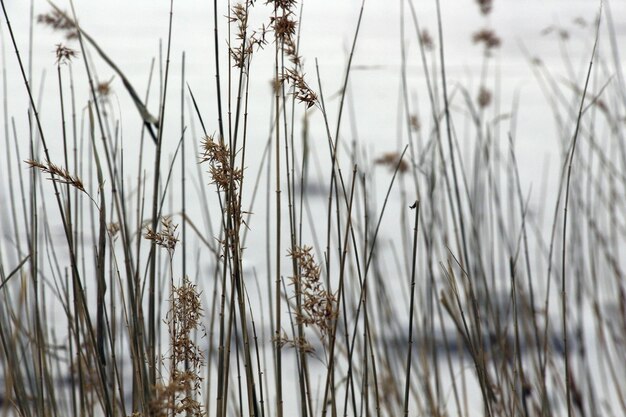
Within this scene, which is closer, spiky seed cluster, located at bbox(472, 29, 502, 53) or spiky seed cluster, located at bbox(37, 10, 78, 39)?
spiky seed cluster, located at bbox(37, 10, 78, 39)

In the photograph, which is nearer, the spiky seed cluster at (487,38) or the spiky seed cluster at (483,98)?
the spiky seed cluster at (487,38)

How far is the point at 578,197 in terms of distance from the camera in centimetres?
199

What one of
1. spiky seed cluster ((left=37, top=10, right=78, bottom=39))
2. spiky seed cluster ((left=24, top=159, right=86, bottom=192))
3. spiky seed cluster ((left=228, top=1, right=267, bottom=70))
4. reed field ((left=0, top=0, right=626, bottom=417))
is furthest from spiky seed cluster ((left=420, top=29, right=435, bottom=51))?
spiky seed cluster ((left=24, top=159, right=86, bottom=192))

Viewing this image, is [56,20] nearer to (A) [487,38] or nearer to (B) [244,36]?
(B) [244,36]

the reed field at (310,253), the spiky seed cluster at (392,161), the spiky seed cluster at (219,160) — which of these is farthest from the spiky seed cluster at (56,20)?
the spiky seed cluster at (392,161)

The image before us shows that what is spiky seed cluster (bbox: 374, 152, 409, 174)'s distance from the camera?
1902 mm

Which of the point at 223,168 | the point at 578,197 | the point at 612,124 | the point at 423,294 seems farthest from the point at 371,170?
the point at 223,168

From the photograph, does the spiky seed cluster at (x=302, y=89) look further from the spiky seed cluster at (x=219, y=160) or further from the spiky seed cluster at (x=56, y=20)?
the spiky seed cluster at (x=56, y=20)

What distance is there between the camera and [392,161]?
1931 millimetres

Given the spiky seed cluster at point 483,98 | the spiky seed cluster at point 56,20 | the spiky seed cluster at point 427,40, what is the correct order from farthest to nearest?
the spiky seed cluster at point 483,98 < the spiky seed cluster at point 427,40 < the spiky seed cluster at point 56,20

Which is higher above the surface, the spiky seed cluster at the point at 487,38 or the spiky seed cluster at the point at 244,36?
the spiky seed cluster at the point at 487,38

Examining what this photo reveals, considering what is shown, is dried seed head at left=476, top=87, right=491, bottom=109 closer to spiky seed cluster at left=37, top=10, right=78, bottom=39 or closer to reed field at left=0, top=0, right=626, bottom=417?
reed field at left=0, top=0, right=626, bottom=417

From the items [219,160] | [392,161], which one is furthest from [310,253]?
[392,161]

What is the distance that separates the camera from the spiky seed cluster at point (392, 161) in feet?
6.24
